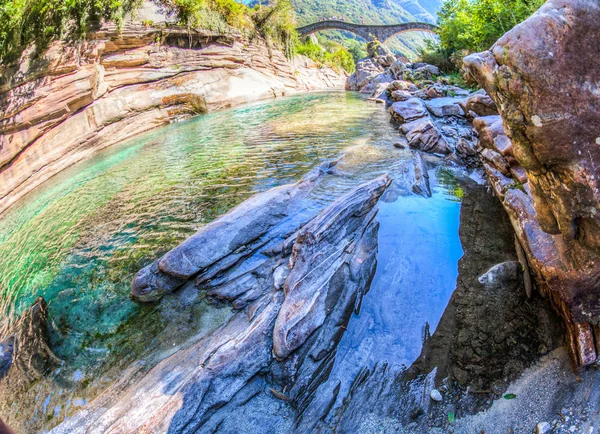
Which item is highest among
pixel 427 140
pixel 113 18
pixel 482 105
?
pixel 113 18

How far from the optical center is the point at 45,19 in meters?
14.3

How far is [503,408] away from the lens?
322 centimetres

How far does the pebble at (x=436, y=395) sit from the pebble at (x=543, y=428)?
820 mm

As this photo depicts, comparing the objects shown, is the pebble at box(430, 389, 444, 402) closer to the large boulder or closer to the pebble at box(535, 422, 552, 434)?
the pebble at box(535, 422, 552, 434)

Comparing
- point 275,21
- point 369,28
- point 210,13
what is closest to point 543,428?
point 210,13

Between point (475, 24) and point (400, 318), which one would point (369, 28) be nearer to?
point (475, 24)

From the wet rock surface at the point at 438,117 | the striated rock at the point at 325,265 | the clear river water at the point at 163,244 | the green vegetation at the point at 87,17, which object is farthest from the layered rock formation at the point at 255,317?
the green vegetation at the point at 87,17

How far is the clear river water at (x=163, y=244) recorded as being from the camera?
4.36m

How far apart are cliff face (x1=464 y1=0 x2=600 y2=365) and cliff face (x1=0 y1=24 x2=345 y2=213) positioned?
14.1 m

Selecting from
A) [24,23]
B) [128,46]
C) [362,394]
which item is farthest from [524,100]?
[128,46]

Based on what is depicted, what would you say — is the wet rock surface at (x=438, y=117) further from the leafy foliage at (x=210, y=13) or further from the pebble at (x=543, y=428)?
the leafy foliage at (x=210, y=13)

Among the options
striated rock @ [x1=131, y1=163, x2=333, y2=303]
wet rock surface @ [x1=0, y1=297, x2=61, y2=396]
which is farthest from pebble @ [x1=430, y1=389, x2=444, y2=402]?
wet rock surface @ [x1=0, y1=297, x2=61, y2=396]

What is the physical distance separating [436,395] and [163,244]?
5.63m

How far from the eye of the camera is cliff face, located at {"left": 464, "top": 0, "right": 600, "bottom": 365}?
2.80 metres
